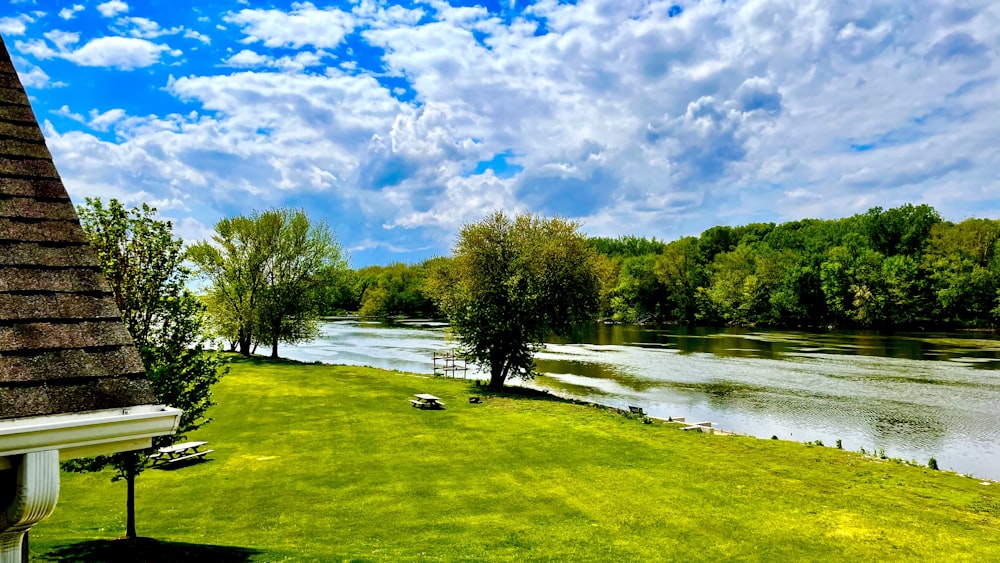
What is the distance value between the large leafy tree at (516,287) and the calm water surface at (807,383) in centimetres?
431

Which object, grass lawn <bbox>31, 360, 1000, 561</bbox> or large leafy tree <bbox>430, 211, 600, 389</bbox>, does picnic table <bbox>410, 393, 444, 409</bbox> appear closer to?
grass lawn <bbox>31, 360, 1000, 561</bbox>

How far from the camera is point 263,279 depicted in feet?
186

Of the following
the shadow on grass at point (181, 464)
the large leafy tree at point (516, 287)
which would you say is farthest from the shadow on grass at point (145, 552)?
the large leafy tree at point (516, 287)

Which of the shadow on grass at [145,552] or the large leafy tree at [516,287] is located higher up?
the large leafy tree at [516,287]

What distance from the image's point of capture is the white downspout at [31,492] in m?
3.35

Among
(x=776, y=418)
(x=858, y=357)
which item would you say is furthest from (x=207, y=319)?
(x=858, y=357)

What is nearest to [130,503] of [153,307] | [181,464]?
[153,307]

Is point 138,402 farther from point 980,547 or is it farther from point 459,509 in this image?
point 980,547

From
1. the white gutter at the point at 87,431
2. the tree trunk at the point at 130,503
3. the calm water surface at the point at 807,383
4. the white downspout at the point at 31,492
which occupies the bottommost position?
the calm water surface at the point at 807,383

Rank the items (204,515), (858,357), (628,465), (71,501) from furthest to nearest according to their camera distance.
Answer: (858,357) → (628,465) → (71,501) → (204,515)

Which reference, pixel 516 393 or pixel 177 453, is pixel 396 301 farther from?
pixel 177 453

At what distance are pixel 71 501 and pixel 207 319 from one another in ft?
21.5

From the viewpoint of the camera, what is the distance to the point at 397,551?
39.6ft

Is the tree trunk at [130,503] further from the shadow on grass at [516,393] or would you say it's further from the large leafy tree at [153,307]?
the shadow on grass at [516,393]
